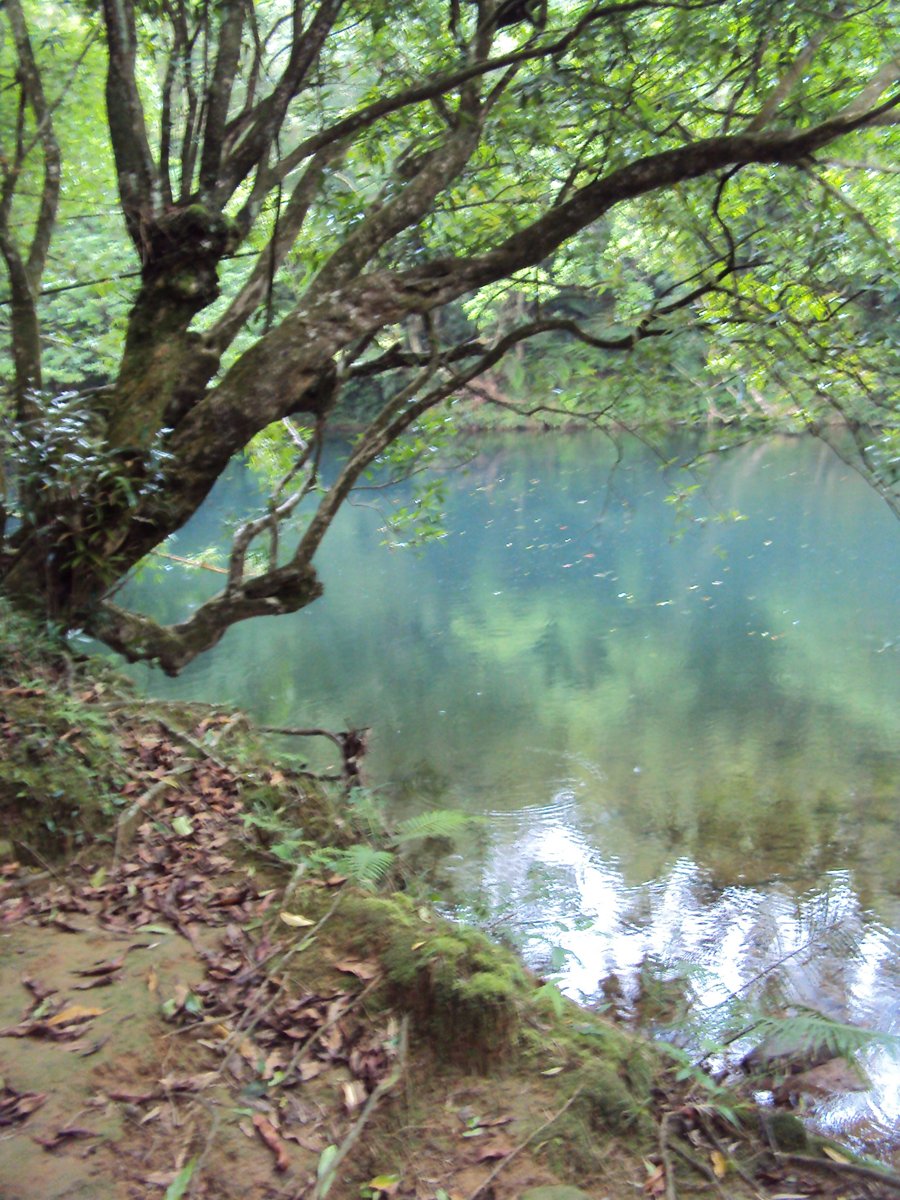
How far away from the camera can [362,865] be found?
11.4 ft

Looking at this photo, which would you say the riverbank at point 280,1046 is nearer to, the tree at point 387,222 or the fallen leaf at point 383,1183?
the fallen leaf at point 383,1183

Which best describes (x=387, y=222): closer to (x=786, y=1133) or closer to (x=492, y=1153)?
(x=492, y=1153)

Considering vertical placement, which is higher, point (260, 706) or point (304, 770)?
point (304, 770)

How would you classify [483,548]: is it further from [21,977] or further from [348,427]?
[21,977]

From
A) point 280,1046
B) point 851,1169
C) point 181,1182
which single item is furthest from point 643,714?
point 181,1182

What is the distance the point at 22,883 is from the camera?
10.6ft

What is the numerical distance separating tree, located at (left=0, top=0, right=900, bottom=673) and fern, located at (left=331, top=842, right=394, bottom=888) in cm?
178

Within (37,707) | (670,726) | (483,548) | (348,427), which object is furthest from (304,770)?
(348,427)

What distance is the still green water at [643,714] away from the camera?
6.13m

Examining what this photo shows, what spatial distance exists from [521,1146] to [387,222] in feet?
13.6

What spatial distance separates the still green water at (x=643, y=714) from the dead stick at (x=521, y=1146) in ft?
7.36

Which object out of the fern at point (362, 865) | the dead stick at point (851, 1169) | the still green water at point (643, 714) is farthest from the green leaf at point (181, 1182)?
the still green water at point (643, 714)

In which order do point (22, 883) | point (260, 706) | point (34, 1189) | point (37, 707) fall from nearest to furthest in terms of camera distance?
point (34, 1189) → point (22, 883) → point (37, 707) → point (260, 706)

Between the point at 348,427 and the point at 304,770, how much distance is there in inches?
996
